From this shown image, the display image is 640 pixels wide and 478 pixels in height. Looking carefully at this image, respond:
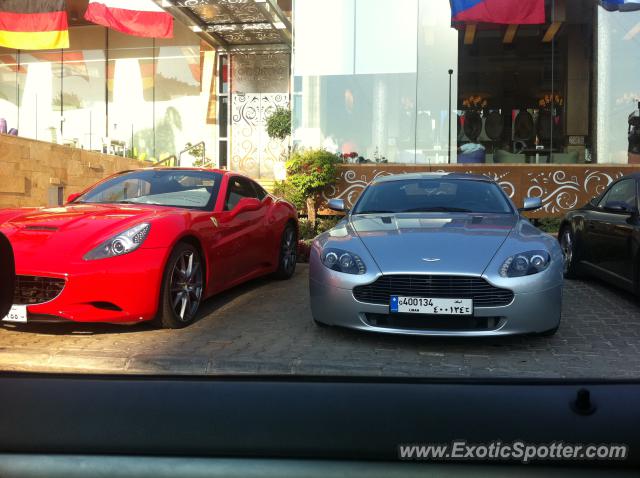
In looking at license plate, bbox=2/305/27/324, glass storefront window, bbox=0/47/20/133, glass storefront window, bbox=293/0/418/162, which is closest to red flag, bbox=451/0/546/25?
glass storefront window, bbox=293/0/418/162

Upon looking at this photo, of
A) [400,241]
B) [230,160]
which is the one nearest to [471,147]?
[230,160]

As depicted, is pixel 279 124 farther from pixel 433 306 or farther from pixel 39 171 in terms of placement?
pixel 433 306

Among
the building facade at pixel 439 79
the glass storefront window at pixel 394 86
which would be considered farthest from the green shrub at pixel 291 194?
the glass storefront window at pixel 394 86

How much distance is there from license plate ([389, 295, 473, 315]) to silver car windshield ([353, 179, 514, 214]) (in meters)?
1.47

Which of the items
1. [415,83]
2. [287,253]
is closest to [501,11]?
[415,83]

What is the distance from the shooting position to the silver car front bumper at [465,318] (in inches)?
144

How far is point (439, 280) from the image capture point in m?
3.63

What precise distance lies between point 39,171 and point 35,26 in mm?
6503

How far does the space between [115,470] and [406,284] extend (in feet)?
8.72

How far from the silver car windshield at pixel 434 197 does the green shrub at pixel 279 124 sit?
12.0 m

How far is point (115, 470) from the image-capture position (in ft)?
4.06

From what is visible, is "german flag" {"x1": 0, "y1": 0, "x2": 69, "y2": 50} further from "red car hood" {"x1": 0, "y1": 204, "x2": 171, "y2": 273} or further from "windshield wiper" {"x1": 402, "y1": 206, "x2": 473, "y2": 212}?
"windshield wiper" {"x1": 402, "y1": 206, "x2": 473, "y2": 212}

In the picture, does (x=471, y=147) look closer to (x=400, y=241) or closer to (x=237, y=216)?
(x=237, y=216)

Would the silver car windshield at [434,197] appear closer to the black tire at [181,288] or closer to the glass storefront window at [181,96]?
the black tire at [181,288]
